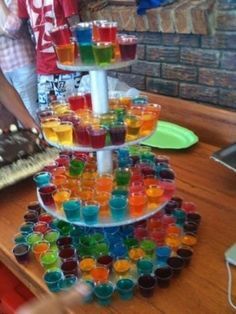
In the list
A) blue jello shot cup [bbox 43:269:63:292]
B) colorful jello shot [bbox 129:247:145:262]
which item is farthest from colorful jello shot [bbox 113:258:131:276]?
blue jello shot cup [bbox 43:269:63:292]

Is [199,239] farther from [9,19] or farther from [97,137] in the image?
[9,19]

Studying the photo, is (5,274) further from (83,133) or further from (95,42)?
(95,42)

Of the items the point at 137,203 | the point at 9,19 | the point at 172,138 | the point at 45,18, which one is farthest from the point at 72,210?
the point at 9,19

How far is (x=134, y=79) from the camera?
2.10 meters

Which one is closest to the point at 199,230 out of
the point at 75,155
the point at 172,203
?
the point at 172,203

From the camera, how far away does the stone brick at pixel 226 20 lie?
1541 millimetres

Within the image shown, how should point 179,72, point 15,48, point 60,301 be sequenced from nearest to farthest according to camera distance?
1. point 60,301
2. point 179,72
3. point 15,48

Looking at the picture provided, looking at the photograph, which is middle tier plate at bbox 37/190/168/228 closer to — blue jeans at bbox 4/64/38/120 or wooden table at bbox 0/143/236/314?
wooden table at bbox 0/143/236/314

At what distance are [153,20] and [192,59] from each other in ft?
0.92

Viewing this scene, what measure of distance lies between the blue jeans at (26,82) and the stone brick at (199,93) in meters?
0.90

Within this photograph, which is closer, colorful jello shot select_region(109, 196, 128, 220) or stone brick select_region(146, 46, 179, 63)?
colorful jello shot select_region(109, 196, 128, 220)

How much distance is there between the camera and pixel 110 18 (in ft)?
6.91

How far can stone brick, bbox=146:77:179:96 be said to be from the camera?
1907 mm

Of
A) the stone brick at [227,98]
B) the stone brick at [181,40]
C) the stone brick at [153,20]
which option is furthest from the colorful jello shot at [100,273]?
the stone brick at [153,20]
